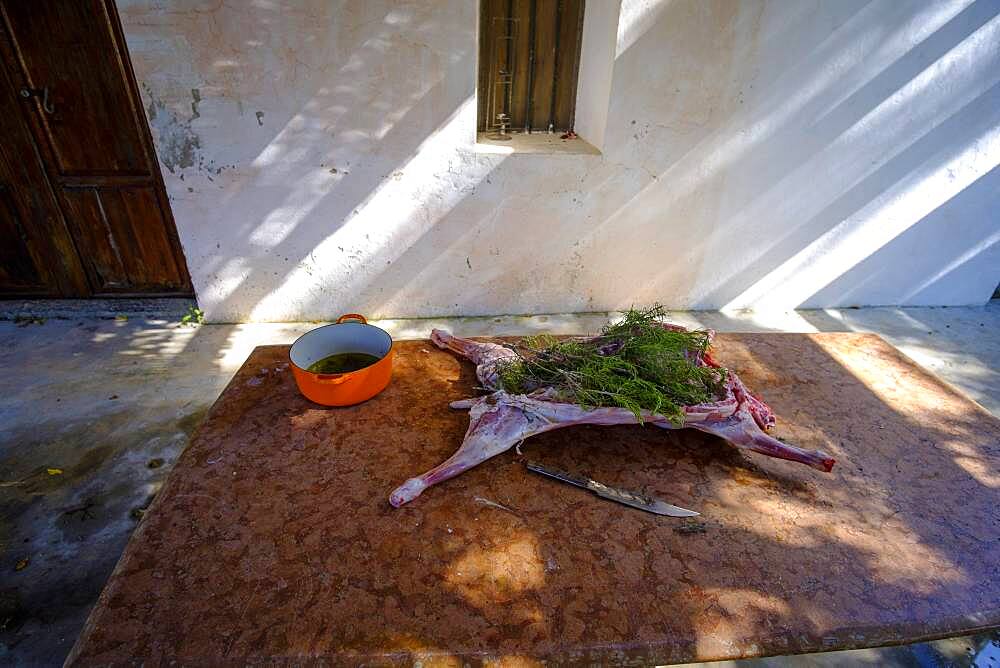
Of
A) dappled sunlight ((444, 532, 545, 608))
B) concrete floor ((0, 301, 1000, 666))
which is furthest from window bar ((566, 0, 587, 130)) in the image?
dappled sunlight ((444, 532, 545, 608))

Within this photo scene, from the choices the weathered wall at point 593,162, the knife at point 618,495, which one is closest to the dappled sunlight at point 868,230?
the weathered wall at point 593,162

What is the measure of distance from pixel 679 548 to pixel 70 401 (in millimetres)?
3556

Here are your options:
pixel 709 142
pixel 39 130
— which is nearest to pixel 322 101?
pixel 39 130

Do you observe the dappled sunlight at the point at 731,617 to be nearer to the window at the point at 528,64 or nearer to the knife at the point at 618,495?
the knife at the point at 618,495

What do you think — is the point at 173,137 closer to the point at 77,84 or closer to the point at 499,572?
the point at 77,84

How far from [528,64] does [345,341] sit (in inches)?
114

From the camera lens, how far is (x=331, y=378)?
1.71 metres

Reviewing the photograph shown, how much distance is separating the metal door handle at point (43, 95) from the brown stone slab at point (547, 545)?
3.21 m

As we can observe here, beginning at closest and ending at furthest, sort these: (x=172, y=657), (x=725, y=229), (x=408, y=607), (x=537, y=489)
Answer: (x=172, y=657) < (x=408, y=607) < (x=537, y=489) < (x=725, y=229)

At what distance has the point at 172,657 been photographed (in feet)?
3.54

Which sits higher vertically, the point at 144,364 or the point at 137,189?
the point at 137,189

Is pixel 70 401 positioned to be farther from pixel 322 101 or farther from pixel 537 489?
pixel 537 489

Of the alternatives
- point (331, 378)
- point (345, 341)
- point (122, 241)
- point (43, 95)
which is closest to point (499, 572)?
point (331, 378)

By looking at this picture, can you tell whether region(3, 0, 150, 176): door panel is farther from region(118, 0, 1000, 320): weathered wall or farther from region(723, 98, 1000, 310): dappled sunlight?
region(723, 98, 1000, 310): dappled sunlight
